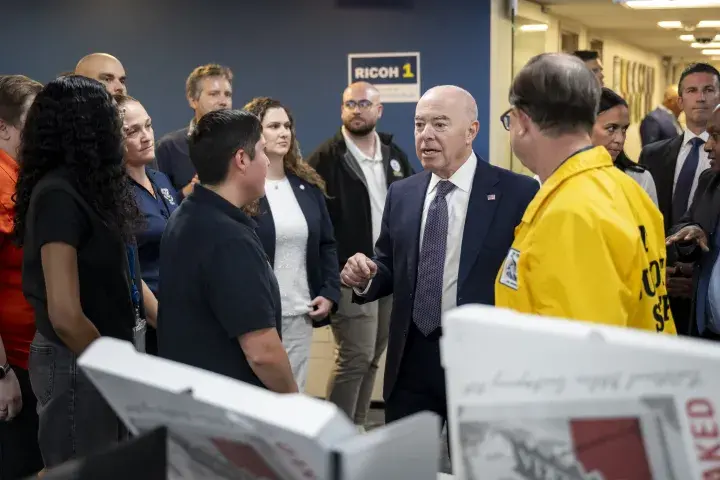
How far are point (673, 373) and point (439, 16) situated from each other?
199 inches

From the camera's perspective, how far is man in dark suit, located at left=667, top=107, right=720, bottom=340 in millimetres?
2766

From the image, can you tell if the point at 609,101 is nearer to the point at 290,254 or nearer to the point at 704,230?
the point at 704,230

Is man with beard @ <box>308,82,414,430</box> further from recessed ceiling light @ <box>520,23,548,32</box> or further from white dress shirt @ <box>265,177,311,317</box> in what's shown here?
recessed ceiling light @ <box>520,23,548,32</box>

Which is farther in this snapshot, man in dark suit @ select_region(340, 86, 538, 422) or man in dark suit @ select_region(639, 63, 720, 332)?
man in dark suit @ select_region(639, 63, 720, 332)

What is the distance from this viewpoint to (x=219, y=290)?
213 cm

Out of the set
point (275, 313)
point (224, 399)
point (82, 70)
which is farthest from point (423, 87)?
point (224, 399)

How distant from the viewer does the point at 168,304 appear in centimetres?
225

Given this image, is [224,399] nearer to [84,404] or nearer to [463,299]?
[84,404]

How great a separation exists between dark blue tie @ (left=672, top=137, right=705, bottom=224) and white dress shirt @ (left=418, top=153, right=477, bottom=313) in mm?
1929

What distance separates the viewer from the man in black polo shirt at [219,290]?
2.13 m

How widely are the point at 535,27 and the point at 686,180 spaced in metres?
2.57

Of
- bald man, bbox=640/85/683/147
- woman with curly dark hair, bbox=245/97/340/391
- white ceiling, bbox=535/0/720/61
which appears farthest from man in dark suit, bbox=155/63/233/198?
bald man, bbox=640/85/683/147

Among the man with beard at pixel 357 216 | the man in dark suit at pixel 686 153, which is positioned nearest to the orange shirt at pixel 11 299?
the man with beard at pixel 357 216

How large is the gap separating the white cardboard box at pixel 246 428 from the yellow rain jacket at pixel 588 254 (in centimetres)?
71
